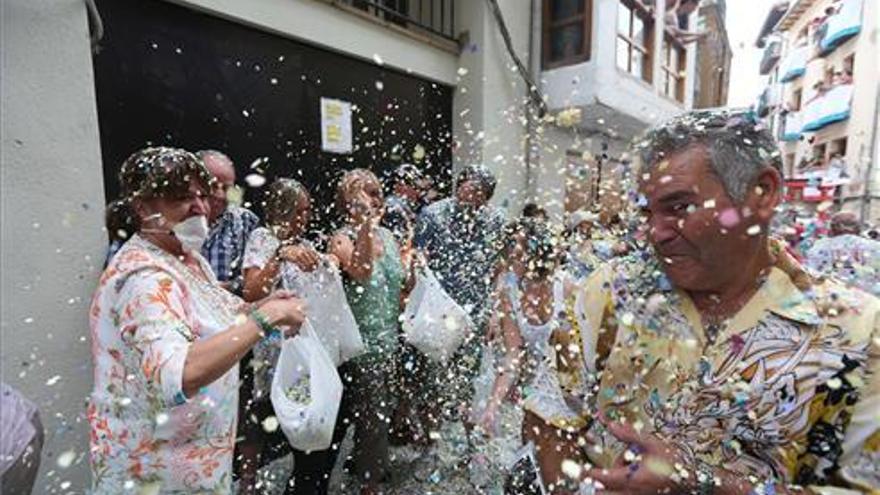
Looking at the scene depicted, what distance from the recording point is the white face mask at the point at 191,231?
5.45 ft

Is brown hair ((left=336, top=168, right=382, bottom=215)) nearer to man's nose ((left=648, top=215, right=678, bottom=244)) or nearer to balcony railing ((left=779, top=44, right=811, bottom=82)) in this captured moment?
man's nose ((left=648, top=215, right=678, bottom=244))

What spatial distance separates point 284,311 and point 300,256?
782 millimetres

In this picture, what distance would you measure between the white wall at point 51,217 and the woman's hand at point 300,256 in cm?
124

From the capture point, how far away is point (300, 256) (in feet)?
7.75

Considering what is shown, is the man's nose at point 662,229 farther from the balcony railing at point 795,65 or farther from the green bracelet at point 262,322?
the balcony railing at point 795,65

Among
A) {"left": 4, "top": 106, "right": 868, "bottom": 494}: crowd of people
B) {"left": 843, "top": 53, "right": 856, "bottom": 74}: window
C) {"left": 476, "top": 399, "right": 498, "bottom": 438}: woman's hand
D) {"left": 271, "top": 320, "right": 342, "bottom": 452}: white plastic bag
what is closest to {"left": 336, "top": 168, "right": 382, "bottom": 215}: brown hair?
{"left": 4, "top": 106, "right": 868, "bottom": 494}: crowd of people

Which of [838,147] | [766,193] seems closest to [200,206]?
[766,193]

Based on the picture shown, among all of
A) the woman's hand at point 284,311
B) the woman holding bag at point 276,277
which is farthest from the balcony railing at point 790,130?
the woman holding bag at point 276,277

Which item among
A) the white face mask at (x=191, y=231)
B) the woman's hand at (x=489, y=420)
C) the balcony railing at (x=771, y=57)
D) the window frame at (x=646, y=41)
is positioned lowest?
the woman's hand at (x=489, y=420)

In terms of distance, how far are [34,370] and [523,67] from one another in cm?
639

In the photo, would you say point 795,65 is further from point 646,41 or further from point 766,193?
point 766,193

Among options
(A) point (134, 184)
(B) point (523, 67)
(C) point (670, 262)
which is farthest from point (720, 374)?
(B) point (523, 67)

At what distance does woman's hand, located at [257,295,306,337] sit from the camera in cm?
158

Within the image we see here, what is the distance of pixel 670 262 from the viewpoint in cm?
118
